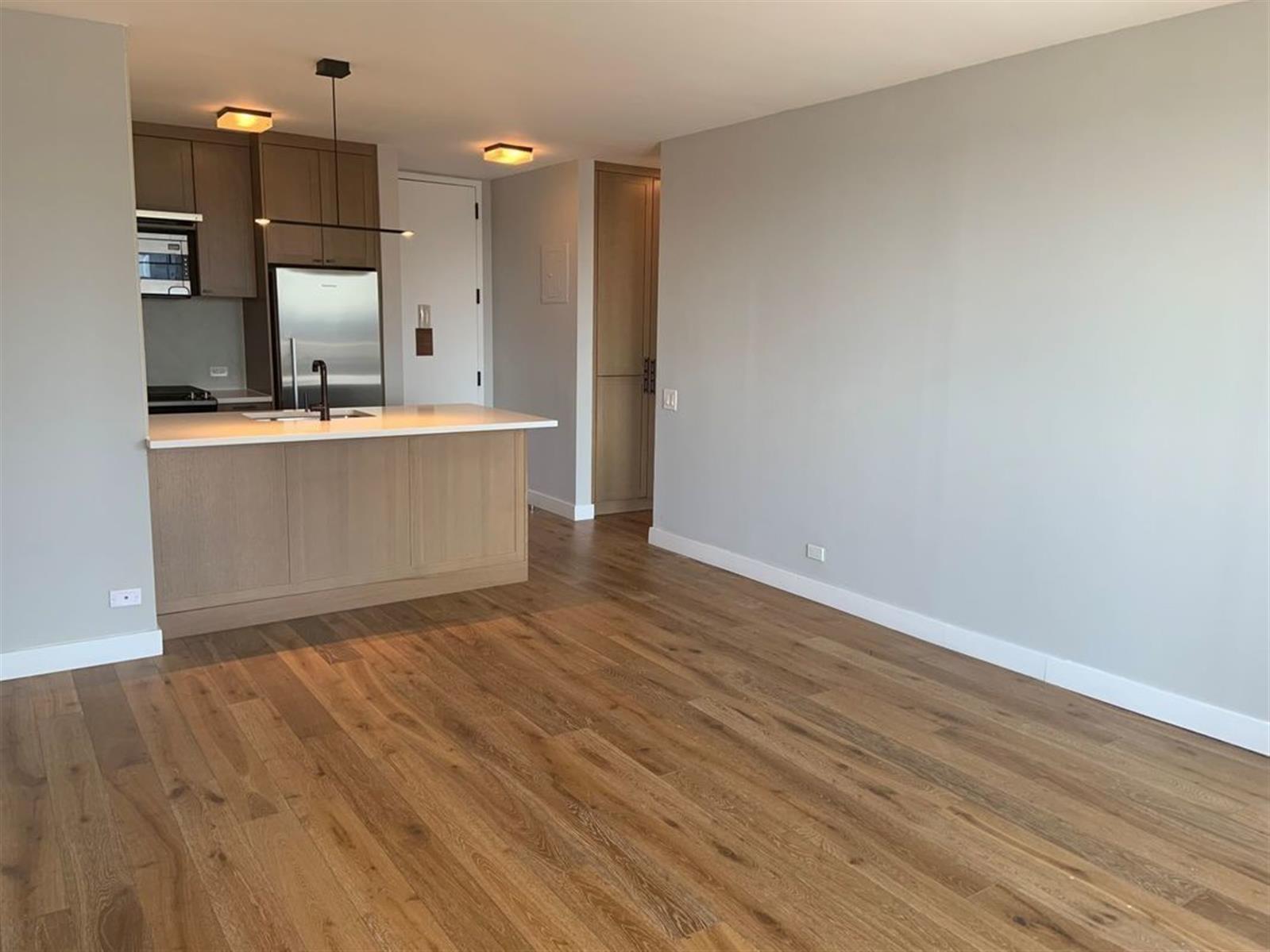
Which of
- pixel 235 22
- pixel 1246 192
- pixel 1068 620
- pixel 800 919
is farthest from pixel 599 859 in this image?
pixel 235 22

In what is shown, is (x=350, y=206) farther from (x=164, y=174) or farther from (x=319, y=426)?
(x=319, y=426)

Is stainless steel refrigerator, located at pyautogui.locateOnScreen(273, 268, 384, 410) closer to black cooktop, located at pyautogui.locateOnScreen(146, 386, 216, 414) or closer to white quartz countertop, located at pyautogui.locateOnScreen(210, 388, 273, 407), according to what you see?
white quartz countertop, located at pyautogui.locateOnScreen(210, 388, 273, 407)

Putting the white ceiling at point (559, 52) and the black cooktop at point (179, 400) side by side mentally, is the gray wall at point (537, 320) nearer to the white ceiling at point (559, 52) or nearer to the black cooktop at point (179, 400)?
the white ceiling at point (559, 52)

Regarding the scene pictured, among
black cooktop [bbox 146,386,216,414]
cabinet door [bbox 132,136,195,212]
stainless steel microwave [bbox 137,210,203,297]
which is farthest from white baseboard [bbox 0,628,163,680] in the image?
cabinet door [bbox 132,136,195,212]

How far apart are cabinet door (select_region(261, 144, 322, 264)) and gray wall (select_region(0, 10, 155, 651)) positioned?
2.00 meters

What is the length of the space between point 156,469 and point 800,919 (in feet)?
10.6

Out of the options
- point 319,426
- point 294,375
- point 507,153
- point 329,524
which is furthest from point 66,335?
point 507,153

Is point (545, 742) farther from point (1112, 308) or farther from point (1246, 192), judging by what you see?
point (1246, 192)

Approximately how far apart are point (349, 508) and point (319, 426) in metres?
0.43

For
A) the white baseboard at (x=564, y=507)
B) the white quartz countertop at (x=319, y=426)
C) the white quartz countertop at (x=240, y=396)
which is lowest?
the white baseboard at (x=564, y=507)

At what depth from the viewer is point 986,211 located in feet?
12.8

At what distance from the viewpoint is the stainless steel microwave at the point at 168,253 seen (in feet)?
17.6

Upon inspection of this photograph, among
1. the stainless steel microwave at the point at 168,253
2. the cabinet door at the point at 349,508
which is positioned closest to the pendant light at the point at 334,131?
the stainless steel microwave at the point at 168,253

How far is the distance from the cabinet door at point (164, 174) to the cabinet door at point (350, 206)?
768mm
